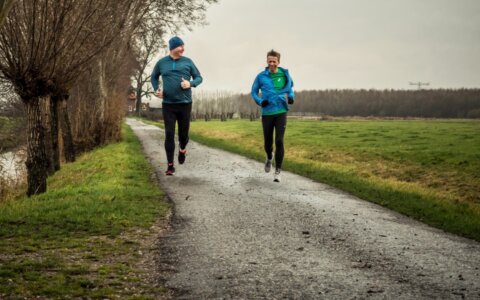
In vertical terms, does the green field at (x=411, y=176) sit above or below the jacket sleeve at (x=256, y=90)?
below

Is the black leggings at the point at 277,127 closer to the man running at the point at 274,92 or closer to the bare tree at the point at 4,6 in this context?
the man running at the point at 274,92

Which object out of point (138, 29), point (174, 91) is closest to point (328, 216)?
point (174, 91)

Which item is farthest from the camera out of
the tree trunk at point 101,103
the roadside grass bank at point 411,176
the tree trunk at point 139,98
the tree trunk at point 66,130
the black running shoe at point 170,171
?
the tree trunk at point 139,98

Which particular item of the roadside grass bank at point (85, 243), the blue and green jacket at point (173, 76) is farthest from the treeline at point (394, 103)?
the roadside grass bank at point (85, 243)

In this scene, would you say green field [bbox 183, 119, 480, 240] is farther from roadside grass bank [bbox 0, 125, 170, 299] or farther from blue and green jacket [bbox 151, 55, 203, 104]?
roadside grass bank [bbox 0, 125, 170, 299]

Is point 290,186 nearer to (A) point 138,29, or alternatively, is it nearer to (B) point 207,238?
(B) point 207,238

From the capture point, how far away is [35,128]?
10414mm

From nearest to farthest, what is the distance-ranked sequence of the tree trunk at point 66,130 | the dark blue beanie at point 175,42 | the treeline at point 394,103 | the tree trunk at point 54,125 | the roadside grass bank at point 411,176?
the roadside grass bank at point 411,176 < the dark blue beanie at point 175,42 < the tree trunk at point 54,125 < the tree trunk at point 66,130 < the treeline at point 394,103

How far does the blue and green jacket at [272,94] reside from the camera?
977 centimetres

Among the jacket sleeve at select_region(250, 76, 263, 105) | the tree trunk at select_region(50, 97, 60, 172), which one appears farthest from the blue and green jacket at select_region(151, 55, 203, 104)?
the tree trunk at select_region(50, 97, 60, 172)

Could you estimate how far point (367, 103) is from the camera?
13788 centimetres

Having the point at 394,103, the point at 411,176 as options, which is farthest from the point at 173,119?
the point at 394,103

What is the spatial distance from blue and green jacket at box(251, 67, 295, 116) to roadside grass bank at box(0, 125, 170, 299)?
2861mm

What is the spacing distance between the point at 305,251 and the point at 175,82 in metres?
5.58
